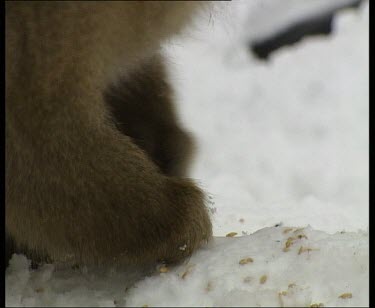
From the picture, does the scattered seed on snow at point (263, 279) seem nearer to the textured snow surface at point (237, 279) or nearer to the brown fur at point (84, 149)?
the textured snow surface at point (237, 279)

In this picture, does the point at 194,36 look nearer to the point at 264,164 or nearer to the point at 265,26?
the point at 264,164

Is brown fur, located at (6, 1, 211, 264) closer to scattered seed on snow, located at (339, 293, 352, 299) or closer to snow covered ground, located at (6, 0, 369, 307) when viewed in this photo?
snow covered ground, located at (6, 0, 369, 307)

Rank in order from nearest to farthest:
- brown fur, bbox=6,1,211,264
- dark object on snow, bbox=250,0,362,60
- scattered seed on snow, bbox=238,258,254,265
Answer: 1. brown fur, bbox=6,1,211,264
2. scattered seed on snow, bbox=238,258,254,265
3. dark object on snow, bbox=250,0,362,60

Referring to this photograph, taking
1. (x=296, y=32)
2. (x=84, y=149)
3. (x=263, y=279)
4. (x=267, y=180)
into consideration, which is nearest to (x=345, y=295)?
(x=263, y=279)

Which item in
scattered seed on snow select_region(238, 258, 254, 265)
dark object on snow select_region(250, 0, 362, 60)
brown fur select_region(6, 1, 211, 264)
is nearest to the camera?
brown fur select_region(6, 1, 211, 264)

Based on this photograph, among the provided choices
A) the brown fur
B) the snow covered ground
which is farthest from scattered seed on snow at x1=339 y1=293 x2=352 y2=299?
the brown fur

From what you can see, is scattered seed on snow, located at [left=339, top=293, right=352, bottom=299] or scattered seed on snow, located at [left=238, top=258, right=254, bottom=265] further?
scattered seed on snow, located at [left=238, top=258, right=254, bottom=265]
